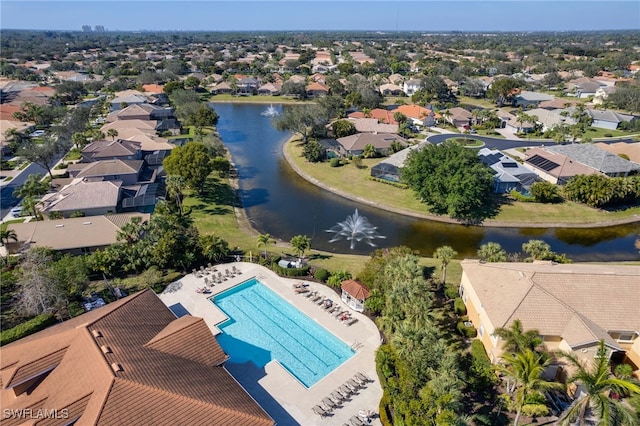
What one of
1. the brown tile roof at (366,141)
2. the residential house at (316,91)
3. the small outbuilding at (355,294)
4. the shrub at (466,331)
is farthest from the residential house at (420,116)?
the shrub at (466,331)

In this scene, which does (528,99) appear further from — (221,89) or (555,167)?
(221,89)

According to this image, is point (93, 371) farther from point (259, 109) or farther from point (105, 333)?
point (259, 109)

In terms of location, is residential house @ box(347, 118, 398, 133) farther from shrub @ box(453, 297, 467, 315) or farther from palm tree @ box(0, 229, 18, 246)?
palm tree @ box(0, 229, 18, 246)

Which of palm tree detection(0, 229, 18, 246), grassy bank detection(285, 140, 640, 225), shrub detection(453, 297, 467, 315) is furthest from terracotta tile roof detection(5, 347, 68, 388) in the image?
grassy bank detection(285, 140, 640, 225)

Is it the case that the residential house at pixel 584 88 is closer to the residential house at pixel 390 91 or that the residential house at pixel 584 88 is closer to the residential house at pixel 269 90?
the residential house at pixel 390 91

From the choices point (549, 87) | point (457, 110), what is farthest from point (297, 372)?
point (549, 87)

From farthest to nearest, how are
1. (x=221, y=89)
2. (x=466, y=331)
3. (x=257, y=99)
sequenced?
(x=221, y=89) → (x=257, y=99) → (x=466, y=331)

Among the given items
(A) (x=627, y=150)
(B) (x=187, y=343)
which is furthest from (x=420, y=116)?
(B) (x=187, y=343)
